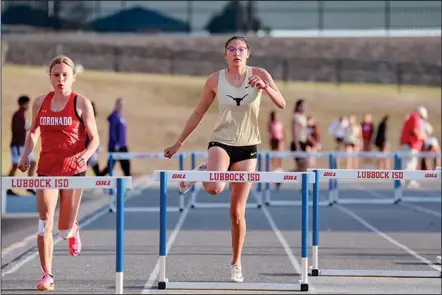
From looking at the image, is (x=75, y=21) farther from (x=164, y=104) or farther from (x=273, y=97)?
(x=273, y=97)

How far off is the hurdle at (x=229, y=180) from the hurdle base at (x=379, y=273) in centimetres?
122

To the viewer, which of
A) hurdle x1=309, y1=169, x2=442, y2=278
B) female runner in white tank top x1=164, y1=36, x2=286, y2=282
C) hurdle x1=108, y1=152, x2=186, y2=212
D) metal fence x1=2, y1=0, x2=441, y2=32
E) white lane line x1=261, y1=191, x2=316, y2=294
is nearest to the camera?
female runner in white tank top x1=164, y1=36, x2=286, y2=282

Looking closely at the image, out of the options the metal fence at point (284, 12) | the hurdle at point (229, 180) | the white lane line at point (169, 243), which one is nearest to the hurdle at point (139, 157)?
the white lane line at point (169, 243)

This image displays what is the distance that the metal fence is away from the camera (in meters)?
61.9

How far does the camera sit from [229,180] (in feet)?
34.4

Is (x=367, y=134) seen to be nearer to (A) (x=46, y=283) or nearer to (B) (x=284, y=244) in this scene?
(B) (x=284, y=244)

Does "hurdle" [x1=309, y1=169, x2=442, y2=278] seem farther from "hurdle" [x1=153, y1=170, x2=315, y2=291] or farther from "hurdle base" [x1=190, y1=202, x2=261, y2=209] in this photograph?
"hurdle base" [x1=190, y1=202, x2=261, y2=209]

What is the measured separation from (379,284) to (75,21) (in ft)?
180

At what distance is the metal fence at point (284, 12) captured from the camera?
6194cm

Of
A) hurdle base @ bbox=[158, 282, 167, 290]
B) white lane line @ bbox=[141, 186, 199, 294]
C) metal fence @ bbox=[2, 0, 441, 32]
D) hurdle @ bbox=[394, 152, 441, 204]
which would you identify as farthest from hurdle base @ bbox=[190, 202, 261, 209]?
metal fence @ bbox=[2, 0, 441, 32]

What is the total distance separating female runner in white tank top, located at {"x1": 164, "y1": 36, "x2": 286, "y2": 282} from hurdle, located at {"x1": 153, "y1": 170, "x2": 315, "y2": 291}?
0.32 metres

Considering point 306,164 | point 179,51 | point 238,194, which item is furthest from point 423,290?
point 179,51

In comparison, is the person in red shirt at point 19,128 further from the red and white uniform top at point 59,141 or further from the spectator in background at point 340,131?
the spectator in background at point 340,131

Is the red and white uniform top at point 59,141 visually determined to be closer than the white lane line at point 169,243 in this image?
Yes
